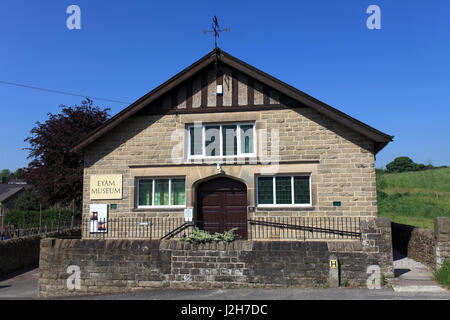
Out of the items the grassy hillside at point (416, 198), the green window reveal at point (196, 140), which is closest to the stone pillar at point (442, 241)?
the green window reveal at point (196, 140)

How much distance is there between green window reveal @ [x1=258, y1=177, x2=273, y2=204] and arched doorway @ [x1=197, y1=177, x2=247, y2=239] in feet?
1.91

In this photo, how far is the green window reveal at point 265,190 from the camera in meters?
12.4

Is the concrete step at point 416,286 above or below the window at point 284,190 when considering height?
below

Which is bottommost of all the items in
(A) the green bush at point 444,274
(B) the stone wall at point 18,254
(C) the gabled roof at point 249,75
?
(B) the stone wall at point 18,254

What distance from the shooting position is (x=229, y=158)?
41.5 ft

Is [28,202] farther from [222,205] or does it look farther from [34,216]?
[222,205]

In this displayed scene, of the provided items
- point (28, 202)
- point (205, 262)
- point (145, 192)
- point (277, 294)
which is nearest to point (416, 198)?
point (145, 192)

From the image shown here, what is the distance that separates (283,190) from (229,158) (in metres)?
2.19

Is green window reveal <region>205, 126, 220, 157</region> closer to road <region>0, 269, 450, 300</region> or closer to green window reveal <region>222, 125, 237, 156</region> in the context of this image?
green window reveal <region>222, 125, 237, 156</region>

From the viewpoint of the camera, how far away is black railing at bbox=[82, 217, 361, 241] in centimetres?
1160

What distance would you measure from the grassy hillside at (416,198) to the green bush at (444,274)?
9.93 m

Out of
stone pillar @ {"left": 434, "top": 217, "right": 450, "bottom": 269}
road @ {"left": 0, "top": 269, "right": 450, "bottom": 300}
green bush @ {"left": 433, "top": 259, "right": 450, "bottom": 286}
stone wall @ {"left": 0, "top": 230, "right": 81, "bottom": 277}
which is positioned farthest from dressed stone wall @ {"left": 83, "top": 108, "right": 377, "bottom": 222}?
stone wall @ {"left": 0, "top": 230, "right": 81, "bottom": 277}

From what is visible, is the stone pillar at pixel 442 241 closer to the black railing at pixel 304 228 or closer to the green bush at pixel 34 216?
the black railing at pixel 304 228

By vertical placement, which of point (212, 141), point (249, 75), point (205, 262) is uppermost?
point (249, 75)
